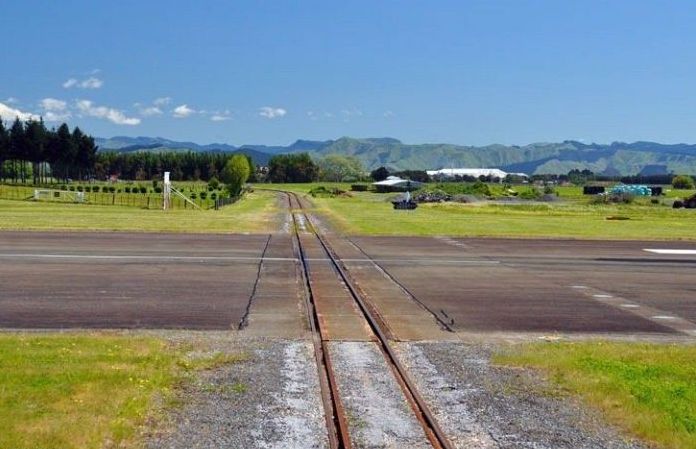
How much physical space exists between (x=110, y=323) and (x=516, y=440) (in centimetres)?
907

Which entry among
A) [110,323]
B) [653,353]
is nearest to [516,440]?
[653,353]

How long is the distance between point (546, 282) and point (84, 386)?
15.7 meters

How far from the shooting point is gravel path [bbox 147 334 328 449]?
8586 millimetres

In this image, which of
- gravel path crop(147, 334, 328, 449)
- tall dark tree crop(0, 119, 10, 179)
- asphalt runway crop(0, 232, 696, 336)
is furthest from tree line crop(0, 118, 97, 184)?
gravel path crop(147, 334, 328, 449)

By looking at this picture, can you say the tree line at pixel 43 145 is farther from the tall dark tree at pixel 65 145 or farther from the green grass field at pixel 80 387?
the green grass field at pixel 80 387

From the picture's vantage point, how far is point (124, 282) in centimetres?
2062

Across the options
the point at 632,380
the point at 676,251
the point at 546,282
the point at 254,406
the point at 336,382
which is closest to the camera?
the point at 254,406

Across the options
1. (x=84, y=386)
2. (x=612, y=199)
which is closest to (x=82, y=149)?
(x=612, y=199)

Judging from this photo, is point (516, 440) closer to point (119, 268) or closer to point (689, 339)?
point (689, 339)

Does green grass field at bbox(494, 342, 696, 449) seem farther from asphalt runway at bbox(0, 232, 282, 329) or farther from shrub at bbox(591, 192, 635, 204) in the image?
shrub at bbox(591, 192, 635, 204)

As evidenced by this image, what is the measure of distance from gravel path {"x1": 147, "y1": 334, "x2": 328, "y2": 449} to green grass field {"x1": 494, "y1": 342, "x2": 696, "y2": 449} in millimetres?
3636

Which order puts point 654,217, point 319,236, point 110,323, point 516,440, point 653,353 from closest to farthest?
point 516,440 → point 653,353 → point 110,323 → point 319,236 → point 654,217

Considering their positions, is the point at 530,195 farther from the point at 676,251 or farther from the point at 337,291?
the point at 337,291

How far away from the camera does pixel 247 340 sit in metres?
13.9
